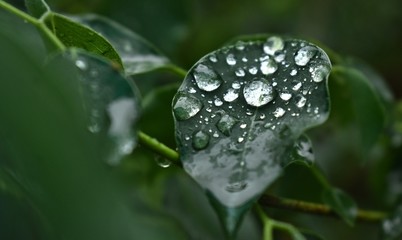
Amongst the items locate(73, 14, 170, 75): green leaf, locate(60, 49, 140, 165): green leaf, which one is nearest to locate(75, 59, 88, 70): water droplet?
locate(60, 49, 140, 165): green leaf

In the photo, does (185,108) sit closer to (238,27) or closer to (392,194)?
(392,194)

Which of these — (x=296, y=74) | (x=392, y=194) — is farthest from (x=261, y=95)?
(x=392, y=194)

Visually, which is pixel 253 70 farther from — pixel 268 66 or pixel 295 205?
pixel 295 205

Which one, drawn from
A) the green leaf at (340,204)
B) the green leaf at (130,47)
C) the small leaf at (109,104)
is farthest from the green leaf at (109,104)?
the green leaf at (340,204)

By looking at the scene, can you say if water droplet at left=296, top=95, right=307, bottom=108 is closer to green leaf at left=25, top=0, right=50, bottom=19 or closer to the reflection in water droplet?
the reflection in water droplet

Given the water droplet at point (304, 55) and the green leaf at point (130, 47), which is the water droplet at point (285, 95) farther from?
the green leaf at point (130, 47)

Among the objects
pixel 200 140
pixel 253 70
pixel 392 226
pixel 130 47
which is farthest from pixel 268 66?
pixel 392 226
